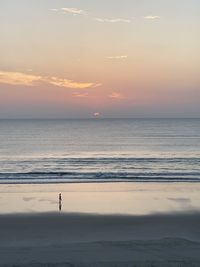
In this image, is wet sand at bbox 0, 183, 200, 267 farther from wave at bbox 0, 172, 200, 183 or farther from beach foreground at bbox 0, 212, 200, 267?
wave at bbox 0, 172, 200, 183

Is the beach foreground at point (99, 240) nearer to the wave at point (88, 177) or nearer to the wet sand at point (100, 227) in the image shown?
the wet sand at point (100, 227)

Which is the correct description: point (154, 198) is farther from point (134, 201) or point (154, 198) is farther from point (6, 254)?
point (6, 254)

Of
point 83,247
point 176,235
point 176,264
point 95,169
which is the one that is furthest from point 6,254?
point 95,169

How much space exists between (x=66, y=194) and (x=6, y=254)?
423 inches

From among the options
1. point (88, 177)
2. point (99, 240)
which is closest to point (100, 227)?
point (99, 240)

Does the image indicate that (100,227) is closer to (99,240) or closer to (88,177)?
(99,240)

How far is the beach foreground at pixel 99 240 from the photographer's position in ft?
37.9

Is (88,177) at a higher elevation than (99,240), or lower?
higher

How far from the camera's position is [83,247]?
42.3 feet

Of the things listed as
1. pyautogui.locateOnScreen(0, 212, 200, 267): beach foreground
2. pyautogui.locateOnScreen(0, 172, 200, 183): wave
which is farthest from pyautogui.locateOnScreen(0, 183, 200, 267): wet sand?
pyautogui.locateOnScreen(0, 172, 200, 183): wave

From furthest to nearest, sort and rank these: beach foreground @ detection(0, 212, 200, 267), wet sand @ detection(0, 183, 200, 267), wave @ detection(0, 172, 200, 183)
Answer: wave @ detection(0, 172, 200, 183) → wet sand @ detection(0, 183, 200, 267) → beach foreground @ detection(0, 212, 200, 267)

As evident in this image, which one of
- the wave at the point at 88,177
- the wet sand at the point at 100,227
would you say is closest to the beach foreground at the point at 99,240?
the wet sand at the point at 100,227

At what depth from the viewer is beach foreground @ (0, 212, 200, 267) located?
37.9 feet

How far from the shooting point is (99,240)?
1382 cm
